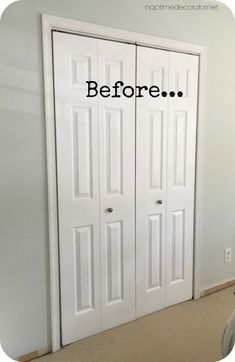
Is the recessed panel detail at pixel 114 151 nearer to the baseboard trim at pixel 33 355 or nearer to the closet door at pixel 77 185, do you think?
the closet door at pixel 77 185

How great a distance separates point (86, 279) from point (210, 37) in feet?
6.13

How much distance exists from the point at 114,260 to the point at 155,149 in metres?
0.79

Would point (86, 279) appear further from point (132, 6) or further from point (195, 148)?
point (132, 6)

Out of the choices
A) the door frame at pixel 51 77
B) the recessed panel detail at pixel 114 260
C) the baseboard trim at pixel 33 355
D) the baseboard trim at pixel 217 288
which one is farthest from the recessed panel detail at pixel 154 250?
the baseboard trim at pixel 33 355

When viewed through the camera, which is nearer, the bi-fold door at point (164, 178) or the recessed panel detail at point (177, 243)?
the bi-fold door at point (164, 178)

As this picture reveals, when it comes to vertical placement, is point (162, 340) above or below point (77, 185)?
below

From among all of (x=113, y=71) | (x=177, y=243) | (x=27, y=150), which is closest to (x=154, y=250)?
(x=177, y=243)

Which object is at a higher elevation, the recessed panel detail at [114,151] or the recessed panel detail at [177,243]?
the recessed panel detail at [114,151]

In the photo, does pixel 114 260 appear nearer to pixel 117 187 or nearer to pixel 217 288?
pixel 117 187

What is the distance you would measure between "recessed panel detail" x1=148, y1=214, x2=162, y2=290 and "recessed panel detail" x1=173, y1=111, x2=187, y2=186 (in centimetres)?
31

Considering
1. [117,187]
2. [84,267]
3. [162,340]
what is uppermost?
[117,187]

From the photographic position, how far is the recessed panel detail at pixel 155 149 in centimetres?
187

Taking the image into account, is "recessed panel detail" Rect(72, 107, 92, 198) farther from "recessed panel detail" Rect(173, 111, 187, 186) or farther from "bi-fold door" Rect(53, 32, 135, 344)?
"recessed panel detail" Rect(173, 111, 187, 186)

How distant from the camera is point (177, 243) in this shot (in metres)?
2.07
